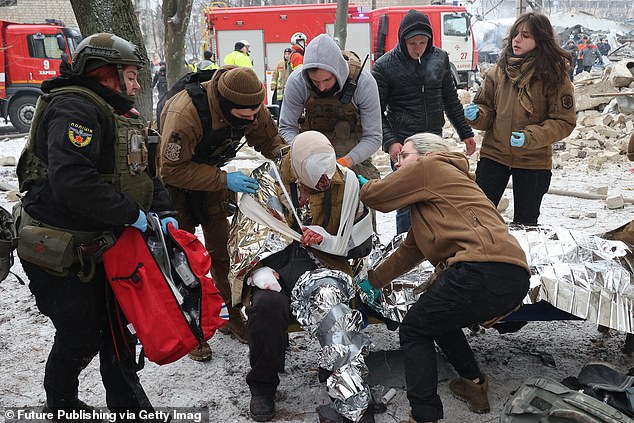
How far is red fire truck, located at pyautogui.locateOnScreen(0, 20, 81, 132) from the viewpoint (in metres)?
13.3

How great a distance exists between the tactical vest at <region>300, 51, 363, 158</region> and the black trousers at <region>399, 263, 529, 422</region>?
156 cm

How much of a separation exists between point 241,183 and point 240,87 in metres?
0.50

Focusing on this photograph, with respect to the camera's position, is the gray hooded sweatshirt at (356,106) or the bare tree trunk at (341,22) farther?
the bare tree trunk at (341,22)

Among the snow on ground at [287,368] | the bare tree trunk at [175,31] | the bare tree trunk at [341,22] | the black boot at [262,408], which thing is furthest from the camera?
the bare tree trunk at [341,22]

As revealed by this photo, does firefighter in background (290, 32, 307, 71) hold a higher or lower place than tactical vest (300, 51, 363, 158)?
higher

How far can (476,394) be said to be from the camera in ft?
9.30

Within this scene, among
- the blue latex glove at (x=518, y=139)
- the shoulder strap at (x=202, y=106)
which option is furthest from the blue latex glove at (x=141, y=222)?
the blue latex glove at (x=518, y=139)

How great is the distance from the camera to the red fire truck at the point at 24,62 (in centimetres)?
1326

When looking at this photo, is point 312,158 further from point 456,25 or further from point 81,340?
point 456,25

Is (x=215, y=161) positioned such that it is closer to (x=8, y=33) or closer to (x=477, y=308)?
(x=477, y=308)

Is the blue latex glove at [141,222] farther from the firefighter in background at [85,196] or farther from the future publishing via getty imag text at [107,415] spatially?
the future publishing via getty imag text at [107,415]

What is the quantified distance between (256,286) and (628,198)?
510 centimetres

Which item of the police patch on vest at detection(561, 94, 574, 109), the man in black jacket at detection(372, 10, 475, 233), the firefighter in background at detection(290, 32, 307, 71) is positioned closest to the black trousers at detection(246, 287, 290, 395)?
the man in black jacket at detection(372, 10, 475, 233)

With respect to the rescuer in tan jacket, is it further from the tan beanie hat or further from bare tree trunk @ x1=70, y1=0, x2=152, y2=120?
bare tree trunk @ x1=70, y1=0, x2=152, y2=120
